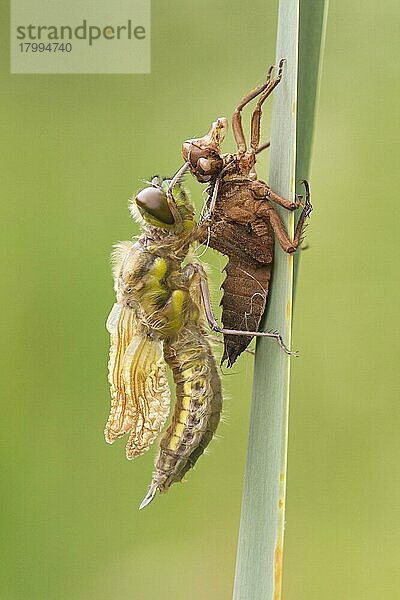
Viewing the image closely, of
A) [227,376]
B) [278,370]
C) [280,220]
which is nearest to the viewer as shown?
[278,370]

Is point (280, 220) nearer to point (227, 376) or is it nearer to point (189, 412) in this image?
point (189, 412)

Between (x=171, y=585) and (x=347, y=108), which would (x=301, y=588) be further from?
(x=347, y=108)

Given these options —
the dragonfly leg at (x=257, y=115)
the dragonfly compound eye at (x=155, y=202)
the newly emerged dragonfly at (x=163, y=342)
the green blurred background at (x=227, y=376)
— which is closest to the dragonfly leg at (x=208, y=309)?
the newly emerged dragonfly at (x=163, y=342)

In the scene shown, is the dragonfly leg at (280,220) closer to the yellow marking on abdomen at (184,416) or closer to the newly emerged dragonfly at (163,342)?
the newly emerged dragonfly at (163,342)

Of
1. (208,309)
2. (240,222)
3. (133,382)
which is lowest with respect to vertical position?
(133,382)

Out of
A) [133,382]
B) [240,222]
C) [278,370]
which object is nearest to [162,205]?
[240,222]

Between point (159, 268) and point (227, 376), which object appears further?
point (227, 376)

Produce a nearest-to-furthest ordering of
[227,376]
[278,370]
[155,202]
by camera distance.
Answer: [278,370] < [155,202] < [227,376]
